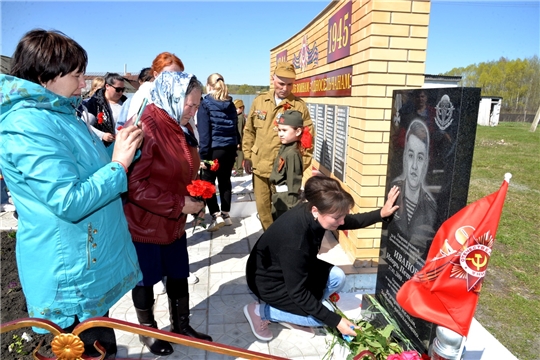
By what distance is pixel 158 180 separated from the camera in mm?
2275

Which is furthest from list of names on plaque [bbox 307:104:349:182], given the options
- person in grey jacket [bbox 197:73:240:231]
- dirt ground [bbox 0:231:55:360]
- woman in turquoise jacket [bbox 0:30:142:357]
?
dirt ground [bbox 0:231:55:360]

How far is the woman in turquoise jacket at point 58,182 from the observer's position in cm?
146

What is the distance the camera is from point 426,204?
84.4 inches

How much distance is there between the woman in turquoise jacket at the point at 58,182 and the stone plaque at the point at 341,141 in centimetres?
289

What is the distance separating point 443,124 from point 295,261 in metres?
1.23

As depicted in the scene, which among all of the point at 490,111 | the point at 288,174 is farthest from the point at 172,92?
the point at 490,111

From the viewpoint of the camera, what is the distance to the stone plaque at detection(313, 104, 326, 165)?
5375mm

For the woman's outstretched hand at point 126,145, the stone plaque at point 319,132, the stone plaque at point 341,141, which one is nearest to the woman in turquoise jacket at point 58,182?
the woman's outstretched hand at point 126,145

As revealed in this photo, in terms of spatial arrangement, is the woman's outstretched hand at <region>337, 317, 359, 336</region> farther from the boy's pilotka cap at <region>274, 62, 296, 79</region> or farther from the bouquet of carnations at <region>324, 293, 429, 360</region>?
the boy's pilotka cap at <region>274, 62, 296, 79</region>

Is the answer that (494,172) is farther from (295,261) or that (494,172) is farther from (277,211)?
(295,261)

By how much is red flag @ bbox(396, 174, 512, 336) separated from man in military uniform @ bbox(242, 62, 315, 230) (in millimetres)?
2489

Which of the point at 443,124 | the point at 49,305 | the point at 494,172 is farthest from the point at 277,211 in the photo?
the point at 494,172

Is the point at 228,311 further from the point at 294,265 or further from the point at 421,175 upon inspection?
the point at 421,175

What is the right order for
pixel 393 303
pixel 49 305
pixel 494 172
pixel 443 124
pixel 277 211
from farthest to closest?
pixel 494 172 < pixel 277 211 < pixel 393 303 < pixel 443 124 < pixel 49 305
